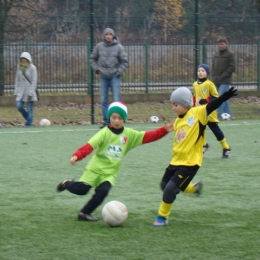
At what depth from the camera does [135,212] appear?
6945 mm

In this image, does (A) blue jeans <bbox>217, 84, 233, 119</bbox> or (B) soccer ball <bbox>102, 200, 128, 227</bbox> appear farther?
(A) blue jeans <bbox>217, 84, 233, 119</bbox>

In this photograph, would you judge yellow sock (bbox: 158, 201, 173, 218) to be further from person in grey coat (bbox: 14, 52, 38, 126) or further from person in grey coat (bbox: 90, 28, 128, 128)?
person in grey coat (bbox: 14, 52, 38, 126)

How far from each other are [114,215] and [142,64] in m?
13.4

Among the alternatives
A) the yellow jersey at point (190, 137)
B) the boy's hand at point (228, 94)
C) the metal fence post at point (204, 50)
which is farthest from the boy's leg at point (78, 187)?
the metal fence post at point (204, 50)

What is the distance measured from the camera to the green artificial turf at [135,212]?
5.51m

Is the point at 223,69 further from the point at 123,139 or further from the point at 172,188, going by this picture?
the point at 172,188

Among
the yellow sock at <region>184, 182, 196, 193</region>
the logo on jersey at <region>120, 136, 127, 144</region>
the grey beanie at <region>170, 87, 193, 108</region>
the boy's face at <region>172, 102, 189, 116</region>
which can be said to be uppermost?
the grey beanie at <region>170, 87, 193, 108</region>

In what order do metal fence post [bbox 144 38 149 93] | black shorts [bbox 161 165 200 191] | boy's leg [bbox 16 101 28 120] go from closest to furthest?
black shorts [bbox 161 165 200 191]
boy's leg [bbox 16 101 28 120]
metal fence post [bbox 144 38 149 93]

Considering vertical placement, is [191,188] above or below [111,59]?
below

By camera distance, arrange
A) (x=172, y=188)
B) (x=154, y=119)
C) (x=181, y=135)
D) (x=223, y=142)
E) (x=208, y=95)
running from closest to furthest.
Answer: (x=172, y=188)
(x=181, y=135)
(x=223, y=142)
(x=208, y=95)
(x=154, y=119)

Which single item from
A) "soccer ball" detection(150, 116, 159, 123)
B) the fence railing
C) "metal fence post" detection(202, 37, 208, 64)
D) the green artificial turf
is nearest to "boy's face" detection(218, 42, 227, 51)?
"metal fence post" detection(202, 37, 208, 64)

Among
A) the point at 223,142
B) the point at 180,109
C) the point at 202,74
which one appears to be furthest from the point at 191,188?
the point at 202,74

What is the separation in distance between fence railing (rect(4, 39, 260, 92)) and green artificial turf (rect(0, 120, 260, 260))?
6.60 metres

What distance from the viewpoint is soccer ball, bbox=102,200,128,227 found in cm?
624
